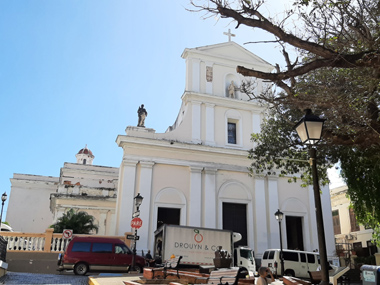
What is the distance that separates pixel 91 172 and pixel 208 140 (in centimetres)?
1777

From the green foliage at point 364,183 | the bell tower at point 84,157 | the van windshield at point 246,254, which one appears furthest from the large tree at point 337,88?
the bell tower at point 84,157

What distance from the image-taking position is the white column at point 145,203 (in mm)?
21156

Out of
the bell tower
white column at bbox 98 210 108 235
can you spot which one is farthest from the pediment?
the bell tower

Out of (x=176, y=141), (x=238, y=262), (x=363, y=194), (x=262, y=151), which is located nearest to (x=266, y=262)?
(x=238, y=262)

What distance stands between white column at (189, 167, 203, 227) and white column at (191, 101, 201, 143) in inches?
83.8

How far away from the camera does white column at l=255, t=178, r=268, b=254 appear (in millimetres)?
23688

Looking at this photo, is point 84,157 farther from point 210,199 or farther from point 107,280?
point 107,280

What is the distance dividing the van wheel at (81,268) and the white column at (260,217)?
11900mm

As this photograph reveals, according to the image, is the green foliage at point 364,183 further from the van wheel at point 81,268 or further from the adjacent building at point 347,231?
the adjacent building at point 347,231

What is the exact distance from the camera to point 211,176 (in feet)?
78.7

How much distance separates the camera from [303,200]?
85.4ft

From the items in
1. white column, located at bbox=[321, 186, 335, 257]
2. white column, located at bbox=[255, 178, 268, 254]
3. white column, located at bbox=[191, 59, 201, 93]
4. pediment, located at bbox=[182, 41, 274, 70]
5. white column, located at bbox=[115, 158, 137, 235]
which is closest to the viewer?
white column, located at bbox=[115, 158, 137, 235]

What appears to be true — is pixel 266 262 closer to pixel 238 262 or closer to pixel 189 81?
pixel 238 262

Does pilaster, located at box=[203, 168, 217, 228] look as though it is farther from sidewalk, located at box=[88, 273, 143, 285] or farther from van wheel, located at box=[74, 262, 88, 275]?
sidewalk, located at box=[88, 273, 143, 285]
